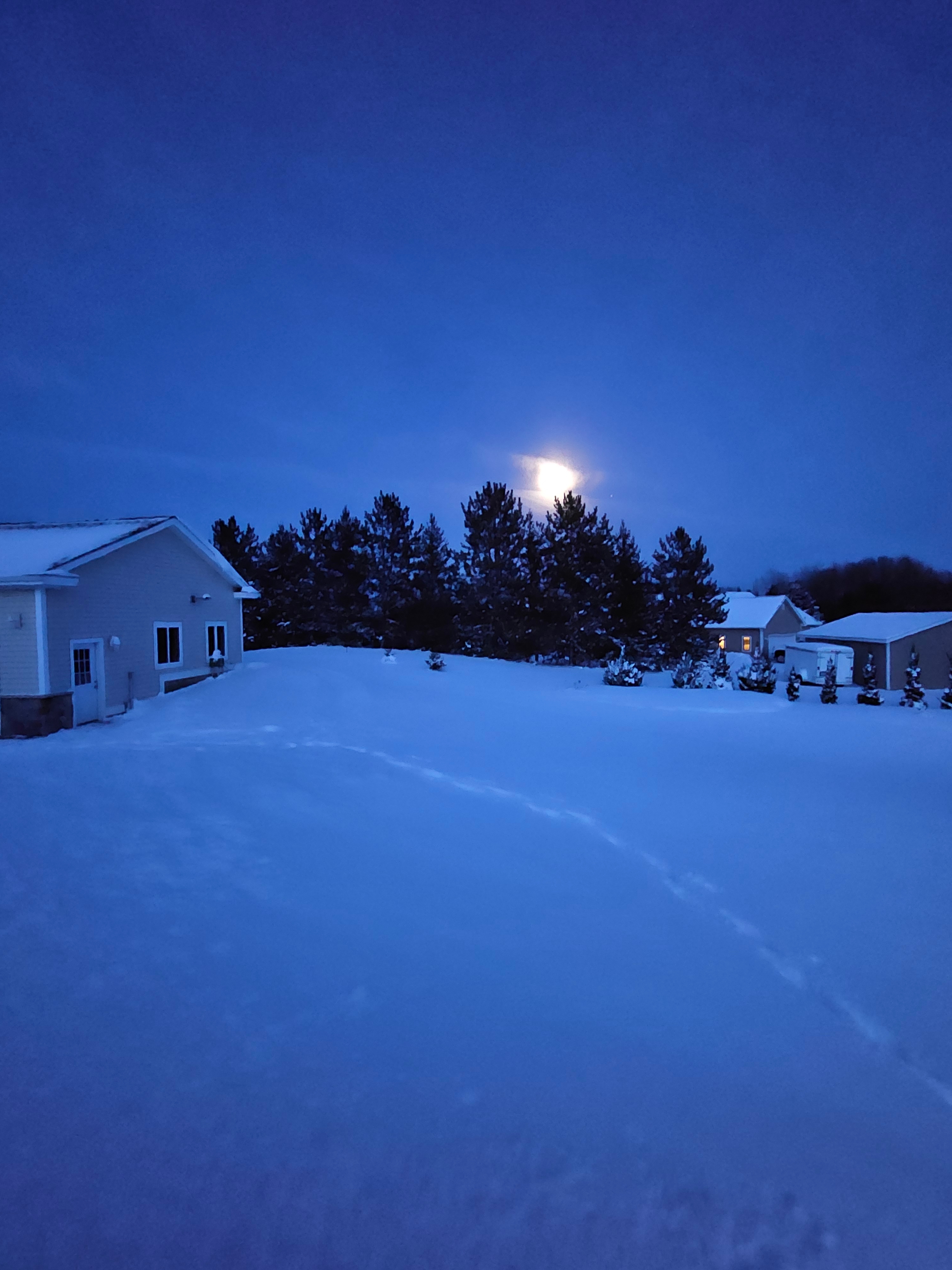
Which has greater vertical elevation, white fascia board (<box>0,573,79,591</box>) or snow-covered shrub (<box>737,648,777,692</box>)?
white fascia board (<box>0,573,79,591</box>)

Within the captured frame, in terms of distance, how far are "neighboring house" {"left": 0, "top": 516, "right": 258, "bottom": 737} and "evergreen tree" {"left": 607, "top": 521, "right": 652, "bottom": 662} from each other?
52.3 feet

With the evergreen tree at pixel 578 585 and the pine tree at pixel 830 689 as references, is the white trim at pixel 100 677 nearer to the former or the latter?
the pine tree at pixel 830 689

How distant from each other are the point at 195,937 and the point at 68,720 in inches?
393

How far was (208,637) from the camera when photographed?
1816 centimetres

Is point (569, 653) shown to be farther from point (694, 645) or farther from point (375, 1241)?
point (375, 1241)

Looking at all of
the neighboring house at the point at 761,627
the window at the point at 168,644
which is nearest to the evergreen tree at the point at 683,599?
the neighboring house at the point at 761,627

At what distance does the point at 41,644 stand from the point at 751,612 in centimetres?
3262

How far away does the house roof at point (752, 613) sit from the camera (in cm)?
3306

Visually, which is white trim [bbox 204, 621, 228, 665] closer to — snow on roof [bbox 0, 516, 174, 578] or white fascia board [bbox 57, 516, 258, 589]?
white fascia board [bbox 57, 516, 258, 589]

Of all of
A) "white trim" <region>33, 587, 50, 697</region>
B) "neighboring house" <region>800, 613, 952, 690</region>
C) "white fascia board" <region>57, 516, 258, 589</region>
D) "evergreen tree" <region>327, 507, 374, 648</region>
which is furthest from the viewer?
"evergreen tree" <region>327, 507, 374, 648</region>

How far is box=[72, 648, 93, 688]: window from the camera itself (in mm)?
12844

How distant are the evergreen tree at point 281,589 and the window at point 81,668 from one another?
17644mm

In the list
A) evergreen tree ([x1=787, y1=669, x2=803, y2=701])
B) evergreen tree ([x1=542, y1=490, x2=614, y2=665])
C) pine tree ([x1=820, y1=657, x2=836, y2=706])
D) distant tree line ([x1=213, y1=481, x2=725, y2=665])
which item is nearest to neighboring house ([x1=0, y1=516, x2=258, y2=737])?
distant tree line ([x1=213, y1=481, x2=725, y2=665])

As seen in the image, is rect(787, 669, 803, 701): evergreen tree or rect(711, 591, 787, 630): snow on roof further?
rect(711, 591, 787, 630): snow on roof
